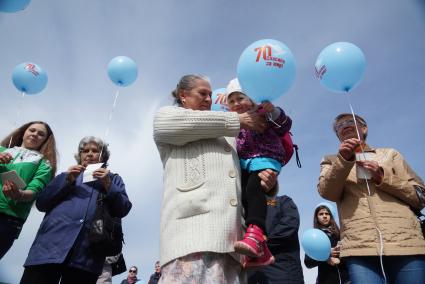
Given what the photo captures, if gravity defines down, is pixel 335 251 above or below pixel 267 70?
below

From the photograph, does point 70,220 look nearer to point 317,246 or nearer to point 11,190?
point 11,190

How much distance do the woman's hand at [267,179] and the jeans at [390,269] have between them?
0.96 metres

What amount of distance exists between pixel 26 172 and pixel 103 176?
86 cm

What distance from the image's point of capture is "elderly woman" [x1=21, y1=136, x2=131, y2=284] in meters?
2.48

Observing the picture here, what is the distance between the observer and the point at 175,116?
1.97m

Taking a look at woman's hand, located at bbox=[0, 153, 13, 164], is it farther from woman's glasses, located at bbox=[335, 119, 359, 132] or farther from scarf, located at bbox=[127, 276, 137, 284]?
scarf, located at bbox=[127, 276, 137, 284]

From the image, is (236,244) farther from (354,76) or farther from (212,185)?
(354,76)

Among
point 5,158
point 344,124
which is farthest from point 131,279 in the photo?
point 344,124

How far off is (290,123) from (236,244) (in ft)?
3.29

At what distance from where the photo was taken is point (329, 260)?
12.9 feet

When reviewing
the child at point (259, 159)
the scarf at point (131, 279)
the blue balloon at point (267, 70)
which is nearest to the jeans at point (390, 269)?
the child at point (259, 159)

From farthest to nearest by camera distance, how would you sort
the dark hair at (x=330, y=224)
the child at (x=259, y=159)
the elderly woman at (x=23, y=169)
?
the dark hair at (x=330, y=224), the elderly woman at (x=23, y=169), the child at (x=259, y=159)

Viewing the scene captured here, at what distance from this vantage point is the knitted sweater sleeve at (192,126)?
76.3 inches

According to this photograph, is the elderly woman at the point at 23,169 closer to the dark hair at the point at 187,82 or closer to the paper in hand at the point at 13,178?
the paper in hand at the point at 13,178
